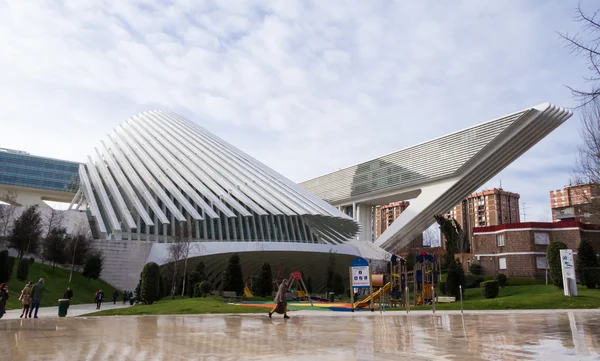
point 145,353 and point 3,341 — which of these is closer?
point 145,353

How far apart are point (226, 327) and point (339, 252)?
26.6 m

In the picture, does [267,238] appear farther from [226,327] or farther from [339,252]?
[226,327]

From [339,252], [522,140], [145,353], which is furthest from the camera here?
[522,140]

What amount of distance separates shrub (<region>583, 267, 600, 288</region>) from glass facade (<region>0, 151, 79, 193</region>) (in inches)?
2898

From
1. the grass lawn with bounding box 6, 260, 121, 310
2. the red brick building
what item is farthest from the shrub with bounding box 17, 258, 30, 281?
the red brick building

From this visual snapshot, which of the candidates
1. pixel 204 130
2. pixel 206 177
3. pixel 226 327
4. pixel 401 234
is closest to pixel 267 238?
pixel 206 177

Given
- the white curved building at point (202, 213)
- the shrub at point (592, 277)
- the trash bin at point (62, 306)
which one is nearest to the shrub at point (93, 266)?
the white curved building at point (202, 213)

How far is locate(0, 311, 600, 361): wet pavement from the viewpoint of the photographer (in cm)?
677

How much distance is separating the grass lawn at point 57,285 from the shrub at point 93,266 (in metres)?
0.73

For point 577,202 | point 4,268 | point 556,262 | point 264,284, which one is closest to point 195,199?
point 264,284

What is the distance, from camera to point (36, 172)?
8325 centimetres

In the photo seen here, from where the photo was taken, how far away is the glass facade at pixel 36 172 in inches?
3142

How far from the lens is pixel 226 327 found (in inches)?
443

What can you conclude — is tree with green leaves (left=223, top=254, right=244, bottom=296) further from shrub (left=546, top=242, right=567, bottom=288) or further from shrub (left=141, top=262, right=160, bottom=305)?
shrub (left=546, top=242, right=567, bottom=288)
